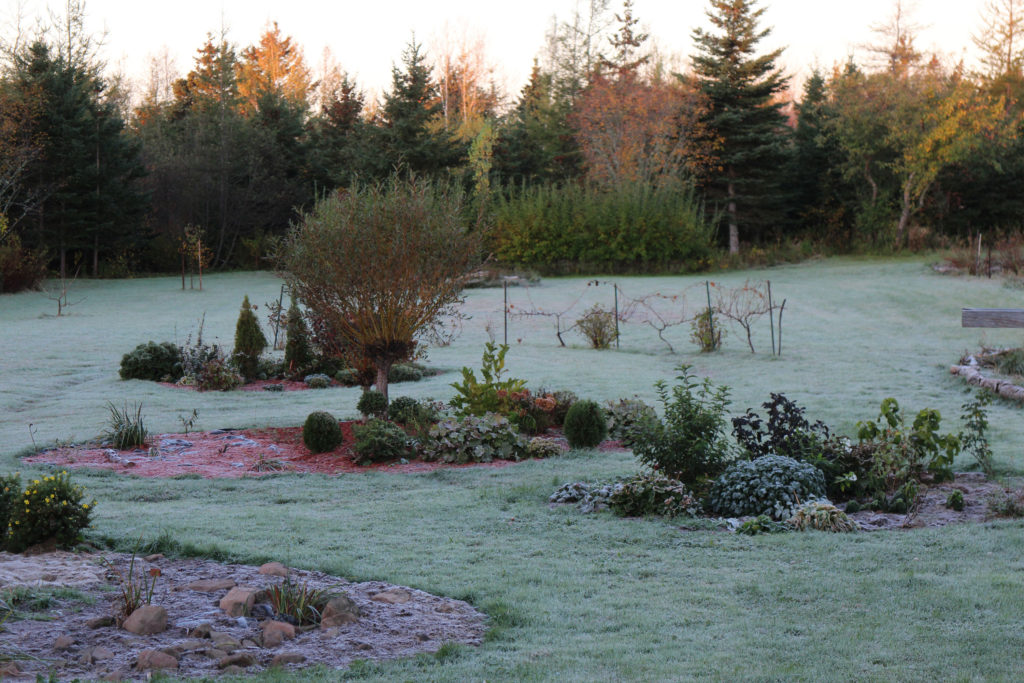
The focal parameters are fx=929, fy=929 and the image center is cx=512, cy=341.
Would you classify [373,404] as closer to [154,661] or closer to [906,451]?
[906,451]

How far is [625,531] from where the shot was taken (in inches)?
211

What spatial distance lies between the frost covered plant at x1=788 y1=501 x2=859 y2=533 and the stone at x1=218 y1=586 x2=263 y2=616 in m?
3.06

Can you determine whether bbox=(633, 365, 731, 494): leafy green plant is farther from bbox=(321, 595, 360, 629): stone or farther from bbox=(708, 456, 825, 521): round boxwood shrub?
bbox=(321, 595, 360, 629): stone

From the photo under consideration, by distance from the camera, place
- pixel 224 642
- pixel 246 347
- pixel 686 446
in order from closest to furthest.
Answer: pixel 224 642 → pixel 686 446 → pixel 246 347

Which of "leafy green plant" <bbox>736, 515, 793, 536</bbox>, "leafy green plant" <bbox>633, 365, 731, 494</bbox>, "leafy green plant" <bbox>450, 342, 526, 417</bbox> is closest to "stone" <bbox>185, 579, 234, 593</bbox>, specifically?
"leafy green plant" <bbox>736, 515, 793, 536</bbox>

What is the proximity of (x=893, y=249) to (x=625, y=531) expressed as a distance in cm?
2849

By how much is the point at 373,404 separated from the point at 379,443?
1101mm

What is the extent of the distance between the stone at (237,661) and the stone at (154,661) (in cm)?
16

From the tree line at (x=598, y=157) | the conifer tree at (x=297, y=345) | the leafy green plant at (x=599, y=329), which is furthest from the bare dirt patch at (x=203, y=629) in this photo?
the tree line at (x=598, y=157)

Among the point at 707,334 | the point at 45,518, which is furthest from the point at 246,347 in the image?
the point at 45,518

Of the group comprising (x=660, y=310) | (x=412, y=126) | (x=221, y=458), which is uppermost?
(x=412, y=126)

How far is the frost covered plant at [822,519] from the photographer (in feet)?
17.2

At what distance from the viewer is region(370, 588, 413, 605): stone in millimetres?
4031

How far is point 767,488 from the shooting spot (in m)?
5.70
